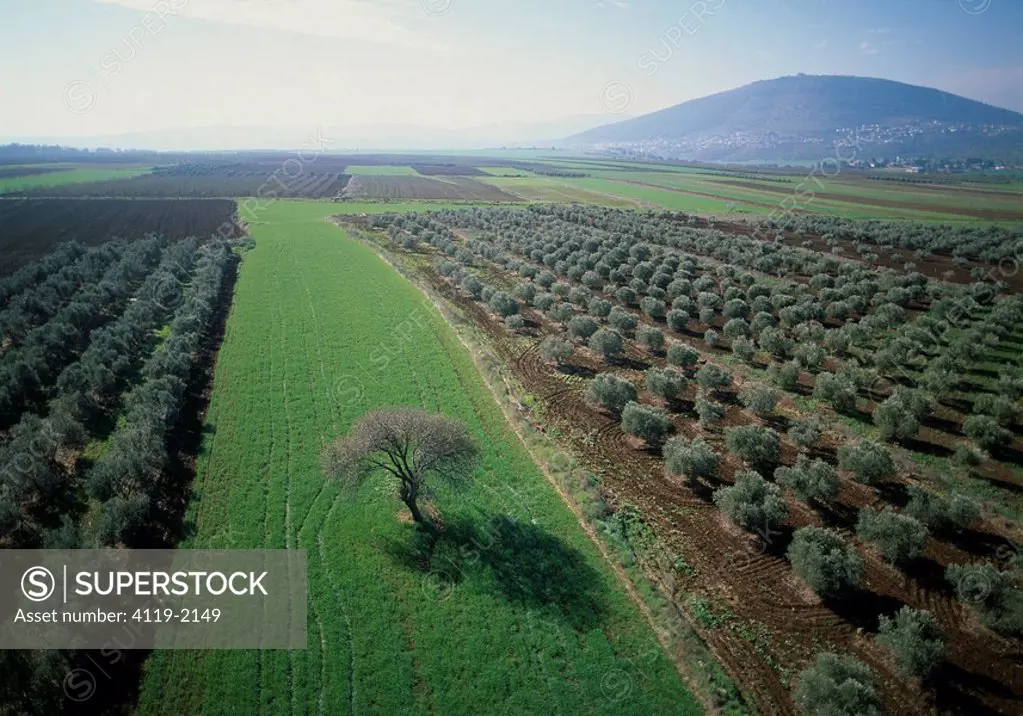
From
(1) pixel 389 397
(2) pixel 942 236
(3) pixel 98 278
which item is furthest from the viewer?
(2) pixel 942 236

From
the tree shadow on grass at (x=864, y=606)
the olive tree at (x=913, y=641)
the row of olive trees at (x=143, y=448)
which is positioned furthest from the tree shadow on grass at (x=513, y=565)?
the row of olive trees at (x=143, y=448)

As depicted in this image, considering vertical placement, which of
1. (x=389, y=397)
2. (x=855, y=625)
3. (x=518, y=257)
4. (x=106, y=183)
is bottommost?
(x=855, y=625)

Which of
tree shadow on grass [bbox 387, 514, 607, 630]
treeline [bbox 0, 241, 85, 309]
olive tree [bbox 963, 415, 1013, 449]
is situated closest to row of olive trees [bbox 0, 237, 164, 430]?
treeline [bbox 0, 241, 85, 309]

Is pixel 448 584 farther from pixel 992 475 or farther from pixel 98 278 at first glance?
pixel 98 278

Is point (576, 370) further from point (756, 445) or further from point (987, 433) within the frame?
point (987, 433)

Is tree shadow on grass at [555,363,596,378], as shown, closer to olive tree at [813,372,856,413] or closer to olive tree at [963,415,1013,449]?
olive tree at [813,372,856,413]

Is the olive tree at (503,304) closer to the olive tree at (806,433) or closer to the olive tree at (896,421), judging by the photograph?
the olive tree at (806,433)

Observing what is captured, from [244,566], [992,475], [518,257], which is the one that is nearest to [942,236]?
[518,257]
